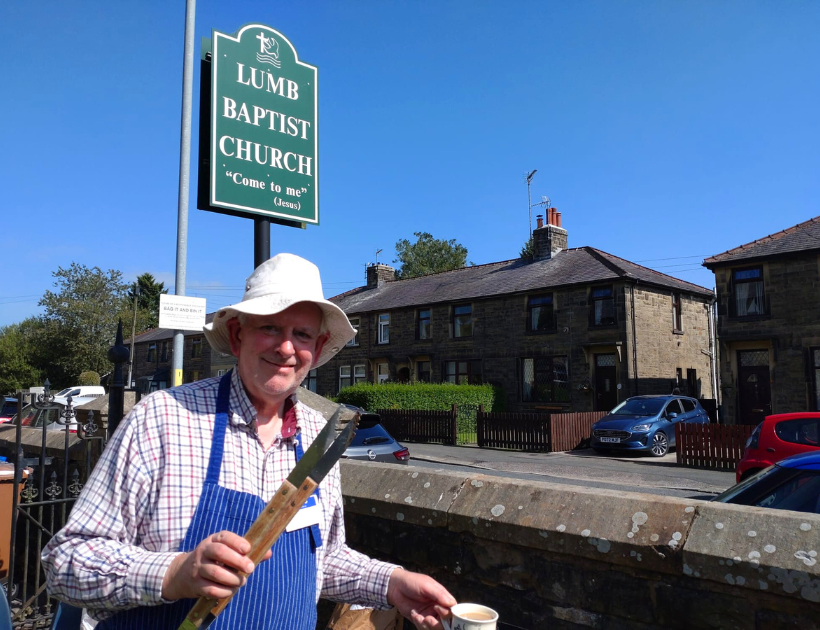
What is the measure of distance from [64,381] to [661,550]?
5444 centimetres

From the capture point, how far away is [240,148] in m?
4.91

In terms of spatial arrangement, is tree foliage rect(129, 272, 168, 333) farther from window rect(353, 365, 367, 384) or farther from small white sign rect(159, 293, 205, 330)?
small white sign rect(159, 293, 205, 330)

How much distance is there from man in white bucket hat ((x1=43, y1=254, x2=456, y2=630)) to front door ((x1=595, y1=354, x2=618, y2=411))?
24372 mm

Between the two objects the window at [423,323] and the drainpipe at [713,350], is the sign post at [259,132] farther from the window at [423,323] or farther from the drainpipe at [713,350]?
the drainpipe at [713,350]

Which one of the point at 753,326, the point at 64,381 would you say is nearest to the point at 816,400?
the point at 753,326

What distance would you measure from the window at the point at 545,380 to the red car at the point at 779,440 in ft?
52.9

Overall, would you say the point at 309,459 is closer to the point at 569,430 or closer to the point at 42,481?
the point at 42,481

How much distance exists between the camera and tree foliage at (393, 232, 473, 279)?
201ft

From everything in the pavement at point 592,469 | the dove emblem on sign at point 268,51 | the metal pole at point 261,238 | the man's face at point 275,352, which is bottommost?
the pavement at point 592,469

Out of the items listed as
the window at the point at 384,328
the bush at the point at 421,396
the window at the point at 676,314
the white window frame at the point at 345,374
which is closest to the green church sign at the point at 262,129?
the bush at the point at 421,396

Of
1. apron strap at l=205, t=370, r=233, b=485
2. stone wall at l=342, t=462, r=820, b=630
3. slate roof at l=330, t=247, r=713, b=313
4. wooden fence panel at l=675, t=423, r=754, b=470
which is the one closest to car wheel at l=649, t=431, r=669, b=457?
wooden fence panel at l=675, t=423, r=754, b=470

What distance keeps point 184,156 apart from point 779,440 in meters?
9.71

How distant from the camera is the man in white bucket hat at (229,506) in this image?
66.1 inches

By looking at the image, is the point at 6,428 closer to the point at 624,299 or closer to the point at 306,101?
the point at 306,101
